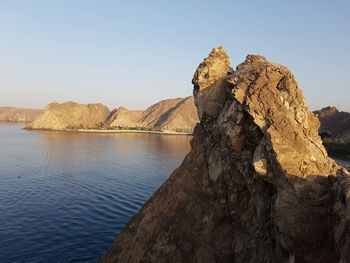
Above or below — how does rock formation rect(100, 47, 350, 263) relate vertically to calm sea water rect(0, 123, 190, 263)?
above

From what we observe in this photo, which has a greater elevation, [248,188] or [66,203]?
[248,188]

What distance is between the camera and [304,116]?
67.6 ft

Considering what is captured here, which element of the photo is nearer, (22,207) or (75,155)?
(22,207)

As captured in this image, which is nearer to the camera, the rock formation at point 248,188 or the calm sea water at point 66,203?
the rock formation at point 248,188

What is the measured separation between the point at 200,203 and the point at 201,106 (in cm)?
777

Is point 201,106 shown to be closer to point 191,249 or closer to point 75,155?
point 191,249

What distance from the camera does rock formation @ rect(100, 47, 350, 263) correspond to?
17078mm

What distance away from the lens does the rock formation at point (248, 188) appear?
17.1 m

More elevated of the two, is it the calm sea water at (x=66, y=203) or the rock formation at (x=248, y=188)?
the rock formation at (x=248, y=188)

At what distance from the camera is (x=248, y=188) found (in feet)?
72.0

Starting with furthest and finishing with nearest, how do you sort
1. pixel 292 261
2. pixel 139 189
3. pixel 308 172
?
pixel 139 189 < pixel 308 172 < pixel 292 261

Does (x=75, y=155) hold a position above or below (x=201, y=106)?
below

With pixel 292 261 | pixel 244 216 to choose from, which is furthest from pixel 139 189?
pixel 292 261

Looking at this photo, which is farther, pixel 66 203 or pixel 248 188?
pixel 66 203
